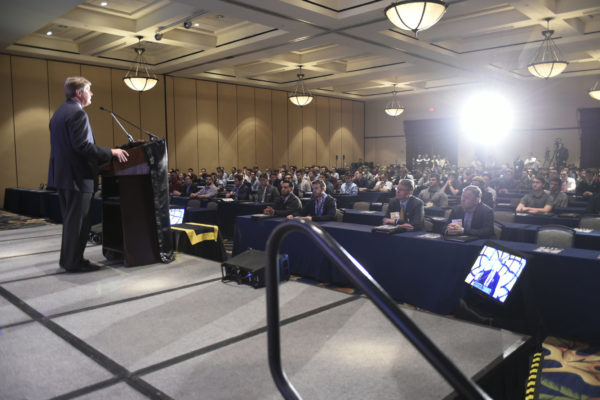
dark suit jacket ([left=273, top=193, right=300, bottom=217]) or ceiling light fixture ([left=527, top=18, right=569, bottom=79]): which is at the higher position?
ceiling light fixture ([left=527, top=18, right=569, bottom=79])

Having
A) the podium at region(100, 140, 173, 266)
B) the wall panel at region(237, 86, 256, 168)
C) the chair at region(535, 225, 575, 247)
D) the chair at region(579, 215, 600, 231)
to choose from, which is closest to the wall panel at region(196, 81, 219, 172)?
the wall panel at region(237, 86, 256, 168)

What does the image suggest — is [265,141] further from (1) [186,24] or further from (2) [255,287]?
(2) [255,287]

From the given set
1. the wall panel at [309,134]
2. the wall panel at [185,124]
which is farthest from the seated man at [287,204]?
the wall panel at [309,134]

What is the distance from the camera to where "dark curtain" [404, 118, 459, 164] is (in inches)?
715

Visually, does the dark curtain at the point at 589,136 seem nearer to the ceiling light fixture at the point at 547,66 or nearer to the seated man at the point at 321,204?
the ceiling light fixture at the point at 547,66

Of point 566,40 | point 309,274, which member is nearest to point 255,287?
point 309,274

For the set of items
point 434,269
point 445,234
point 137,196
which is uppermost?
point 137,196

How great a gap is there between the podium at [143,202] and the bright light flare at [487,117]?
53.7 feet

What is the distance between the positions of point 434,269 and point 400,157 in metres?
16.0

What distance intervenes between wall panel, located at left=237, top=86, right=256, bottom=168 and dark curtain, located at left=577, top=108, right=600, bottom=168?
36.2ft

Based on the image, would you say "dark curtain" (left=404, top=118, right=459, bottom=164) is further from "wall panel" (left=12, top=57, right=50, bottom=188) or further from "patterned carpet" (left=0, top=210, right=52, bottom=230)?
"patterned carpet" (left=0, top=210, right=52, bottom=230)

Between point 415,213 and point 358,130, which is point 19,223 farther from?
point 358,130

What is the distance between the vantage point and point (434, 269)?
419cm

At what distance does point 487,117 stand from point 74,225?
16906 mm
